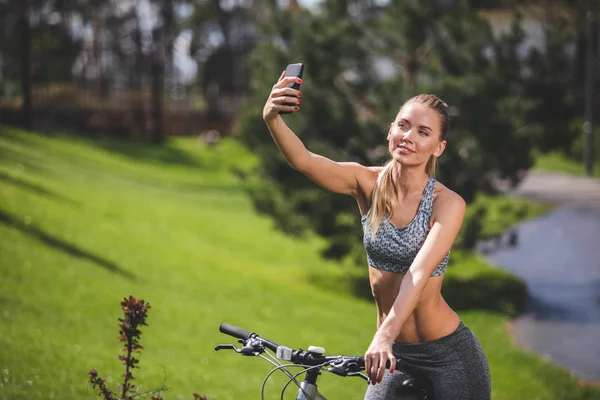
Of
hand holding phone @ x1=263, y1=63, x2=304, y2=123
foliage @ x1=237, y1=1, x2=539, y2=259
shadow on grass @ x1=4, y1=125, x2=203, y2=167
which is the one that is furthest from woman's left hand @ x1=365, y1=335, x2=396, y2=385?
shadow on grass @ x1=4, y1=125, x2=203, y2=167

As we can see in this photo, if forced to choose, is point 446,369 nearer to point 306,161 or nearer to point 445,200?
point 445,200

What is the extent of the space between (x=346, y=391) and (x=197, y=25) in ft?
140

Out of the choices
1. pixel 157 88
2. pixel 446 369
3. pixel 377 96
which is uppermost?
pixel 157 88

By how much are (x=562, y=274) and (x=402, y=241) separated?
1606 cm

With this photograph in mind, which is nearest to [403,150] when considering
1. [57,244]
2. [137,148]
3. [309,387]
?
[309,387]

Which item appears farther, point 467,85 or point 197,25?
point 197,25

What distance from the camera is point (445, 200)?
142 inches

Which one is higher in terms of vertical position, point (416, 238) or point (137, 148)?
point (137, 148)

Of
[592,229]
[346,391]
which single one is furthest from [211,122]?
[346,391]

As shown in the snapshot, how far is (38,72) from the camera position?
39344 millimetres

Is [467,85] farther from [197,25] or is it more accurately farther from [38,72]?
[197,25]

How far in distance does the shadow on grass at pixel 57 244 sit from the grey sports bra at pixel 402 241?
10232 millimetres

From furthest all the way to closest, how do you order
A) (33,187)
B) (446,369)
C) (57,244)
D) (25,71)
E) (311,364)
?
(25,71) < (33,187) < (57,244) < (446,369) < (311,364)

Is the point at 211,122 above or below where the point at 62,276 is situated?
above
